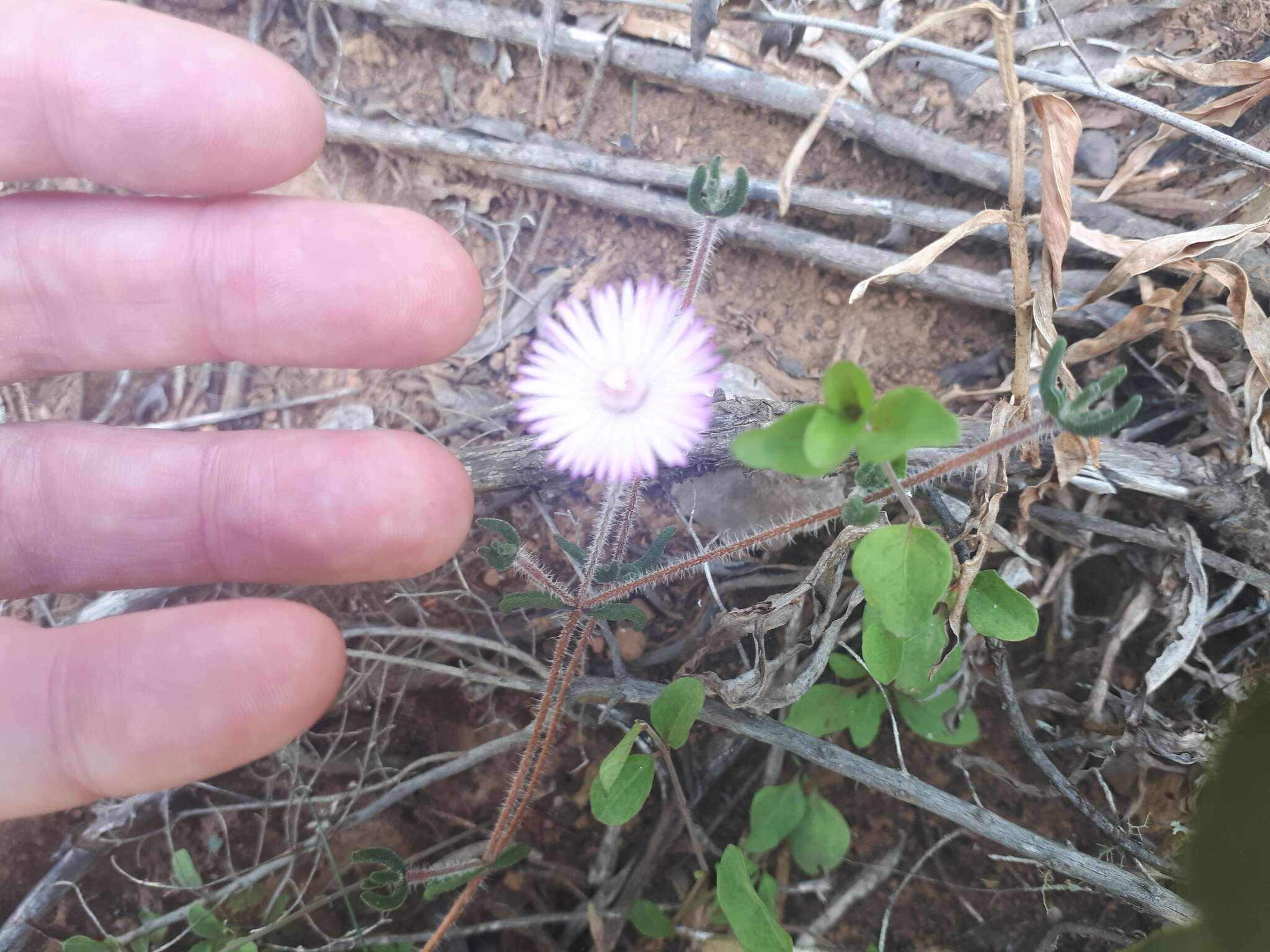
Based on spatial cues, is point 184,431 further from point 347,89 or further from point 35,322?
point 347,89

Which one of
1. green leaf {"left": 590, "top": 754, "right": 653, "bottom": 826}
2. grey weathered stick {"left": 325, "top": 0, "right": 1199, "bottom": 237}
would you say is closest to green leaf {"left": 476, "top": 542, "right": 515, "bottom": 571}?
green leaf {"left": 590, "top": 754, "right": 653, "bottom": 826}

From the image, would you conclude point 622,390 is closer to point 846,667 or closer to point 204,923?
point 846,667

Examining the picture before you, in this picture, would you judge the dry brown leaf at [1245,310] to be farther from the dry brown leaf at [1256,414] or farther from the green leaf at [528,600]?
the green leaf at [528,600]

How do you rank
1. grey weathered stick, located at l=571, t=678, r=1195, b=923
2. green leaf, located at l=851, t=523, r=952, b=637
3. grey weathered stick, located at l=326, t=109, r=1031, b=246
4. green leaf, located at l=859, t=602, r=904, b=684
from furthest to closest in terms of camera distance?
1. grey weathered stick, located at l=326, t=109, r=1031, b=246
2. grey weathered stick, located at l=571, t=678, r=1195, b=923
3. green leaf, located at l=859, t=602, r=904, b=684
4. green leaf, located at l=851, t=523, r=952, b=637

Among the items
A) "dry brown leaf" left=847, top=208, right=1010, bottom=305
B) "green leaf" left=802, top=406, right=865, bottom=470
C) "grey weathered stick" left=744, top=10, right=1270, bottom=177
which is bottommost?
"green leaf" left=802, top=406, right=865, bottom=470

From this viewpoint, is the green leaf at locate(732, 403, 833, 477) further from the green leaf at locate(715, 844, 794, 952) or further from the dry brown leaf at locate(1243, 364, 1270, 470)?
the dry brown leaf at locate(1243, 364, 1270, 470)

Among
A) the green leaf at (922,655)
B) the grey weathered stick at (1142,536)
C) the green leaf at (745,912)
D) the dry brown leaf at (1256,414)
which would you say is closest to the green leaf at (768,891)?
the green leaf at (745,912)
